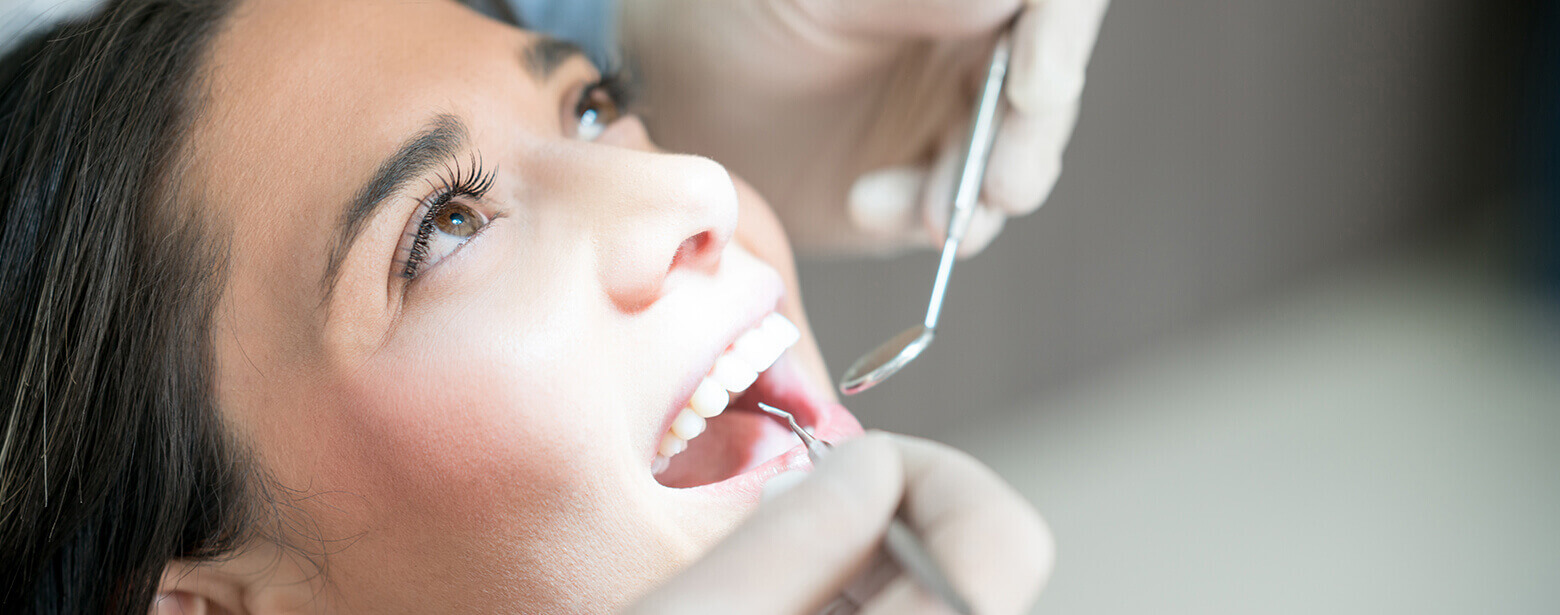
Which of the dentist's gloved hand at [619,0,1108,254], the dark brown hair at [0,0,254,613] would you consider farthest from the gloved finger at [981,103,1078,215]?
the dark brown hair at [0,0,254,613]

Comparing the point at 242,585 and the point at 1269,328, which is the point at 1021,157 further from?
the point at 242,585

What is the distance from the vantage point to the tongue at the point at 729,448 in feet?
1.66

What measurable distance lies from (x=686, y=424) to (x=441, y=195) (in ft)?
0.53

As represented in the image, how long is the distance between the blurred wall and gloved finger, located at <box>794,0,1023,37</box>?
0.15 meters

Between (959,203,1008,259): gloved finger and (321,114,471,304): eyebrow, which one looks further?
(959,203,1008,259): gloved finger

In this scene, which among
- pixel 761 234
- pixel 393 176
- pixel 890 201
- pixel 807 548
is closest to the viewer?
pixel 807 548

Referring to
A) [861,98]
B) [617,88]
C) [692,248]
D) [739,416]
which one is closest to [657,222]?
[692,248]

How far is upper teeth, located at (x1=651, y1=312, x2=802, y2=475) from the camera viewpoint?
1.52 feet

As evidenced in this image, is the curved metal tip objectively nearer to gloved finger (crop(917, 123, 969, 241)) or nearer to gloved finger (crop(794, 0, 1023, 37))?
gloved finger (crop(917, 123, 969, 241))

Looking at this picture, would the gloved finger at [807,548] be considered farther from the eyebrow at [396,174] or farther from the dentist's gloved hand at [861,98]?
the dentist's gloved hand at [861,98]

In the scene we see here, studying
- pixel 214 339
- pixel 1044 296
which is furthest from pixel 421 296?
pixel 1044 296

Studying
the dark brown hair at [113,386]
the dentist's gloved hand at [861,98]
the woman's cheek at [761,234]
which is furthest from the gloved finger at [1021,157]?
the dark brown hair at [113,386]

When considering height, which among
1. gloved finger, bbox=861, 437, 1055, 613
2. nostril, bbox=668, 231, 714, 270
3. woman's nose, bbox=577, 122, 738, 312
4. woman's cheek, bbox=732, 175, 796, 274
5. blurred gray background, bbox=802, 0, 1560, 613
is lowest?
blurred gray background, bbox=802, 0, 1560, 613

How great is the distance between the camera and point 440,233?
0.47 meters
